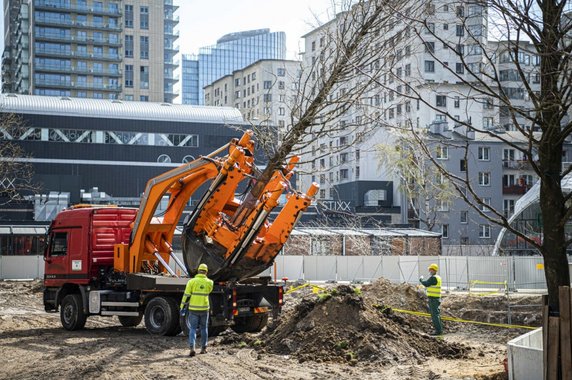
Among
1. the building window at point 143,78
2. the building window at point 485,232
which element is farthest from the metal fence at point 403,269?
the building window at point 143,78

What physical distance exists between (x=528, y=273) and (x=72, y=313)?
64.0ft

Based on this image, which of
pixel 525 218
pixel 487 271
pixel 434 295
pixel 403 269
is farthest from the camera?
pixel 525 218

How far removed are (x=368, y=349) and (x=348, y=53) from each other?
19.4ft

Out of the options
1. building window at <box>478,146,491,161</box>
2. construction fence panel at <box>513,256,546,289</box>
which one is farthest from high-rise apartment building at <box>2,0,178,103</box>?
construction fence panel at <box>513,256,546,289</box>

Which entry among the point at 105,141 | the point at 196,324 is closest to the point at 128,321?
the point at 196,324

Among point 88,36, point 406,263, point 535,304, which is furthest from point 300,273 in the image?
point 88,36

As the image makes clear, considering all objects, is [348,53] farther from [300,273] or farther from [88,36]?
[88,36]

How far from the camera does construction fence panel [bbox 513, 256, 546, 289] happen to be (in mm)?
33688

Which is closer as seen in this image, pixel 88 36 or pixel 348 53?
pixel 348 53

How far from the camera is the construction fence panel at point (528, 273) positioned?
33.7 metres

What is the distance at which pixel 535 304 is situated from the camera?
87.1 feet

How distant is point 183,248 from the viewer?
20.5 meters

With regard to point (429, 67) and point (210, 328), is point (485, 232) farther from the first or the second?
point (210, 328)

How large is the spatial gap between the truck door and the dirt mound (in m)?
5.87
